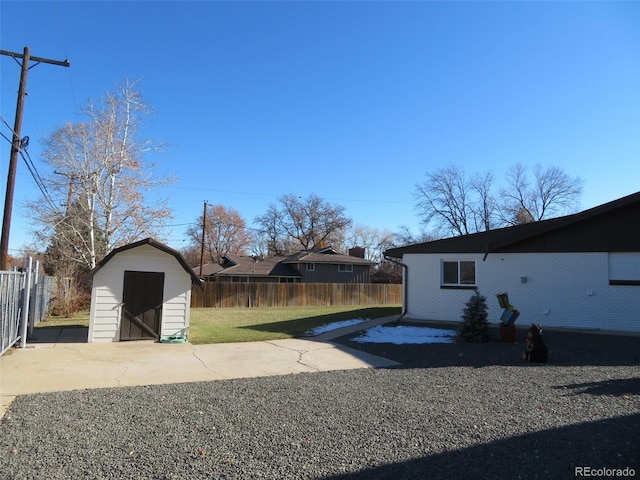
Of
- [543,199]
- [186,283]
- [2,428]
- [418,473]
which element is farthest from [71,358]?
[543,199]

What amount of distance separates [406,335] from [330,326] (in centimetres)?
348

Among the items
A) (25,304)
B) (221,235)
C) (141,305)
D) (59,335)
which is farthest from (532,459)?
(221,235)

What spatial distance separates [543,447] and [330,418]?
7.42ft

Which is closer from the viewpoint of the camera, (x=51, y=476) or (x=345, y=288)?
(x=51, y=476)

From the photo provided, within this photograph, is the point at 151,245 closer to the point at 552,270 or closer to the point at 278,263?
the point at 552,270

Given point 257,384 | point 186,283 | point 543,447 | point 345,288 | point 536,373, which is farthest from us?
point 345,288

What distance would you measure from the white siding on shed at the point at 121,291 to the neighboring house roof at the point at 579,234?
9.90m

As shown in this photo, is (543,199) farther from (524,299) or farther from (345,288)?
(524,299)

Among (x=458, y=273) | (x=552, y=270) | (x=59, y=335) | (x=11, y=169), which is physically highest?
(x=11, y=169)

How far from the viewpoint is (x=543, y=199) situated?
151ft

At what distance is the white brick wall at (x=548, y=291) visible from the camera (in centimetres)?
1345

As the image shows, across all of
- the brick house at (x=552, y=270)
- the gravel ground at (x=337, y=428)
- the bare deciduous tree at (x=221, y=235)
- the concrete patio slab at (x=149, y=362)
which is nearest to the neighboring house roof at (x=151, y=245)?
the concrete patio slab at (x=149, y=362)

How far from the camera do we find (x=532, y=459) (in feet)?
12.8

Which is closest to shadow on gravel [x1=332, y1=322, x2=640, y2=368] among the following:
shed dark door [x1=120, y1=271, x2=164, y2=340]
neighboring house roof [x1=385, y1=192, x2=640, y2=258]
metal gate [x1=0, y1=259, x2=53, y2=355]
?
neighboring house roof [x1=385, y1=192, x2=640, y2=258]
